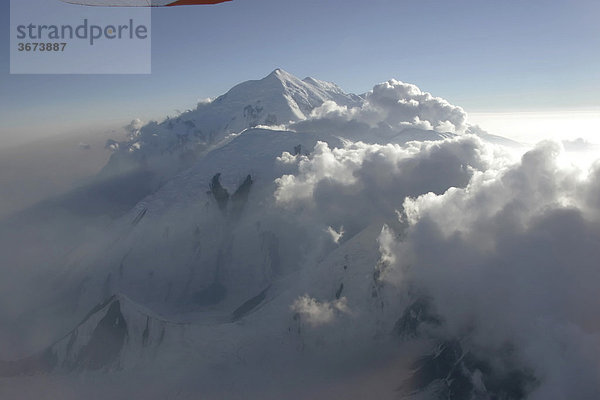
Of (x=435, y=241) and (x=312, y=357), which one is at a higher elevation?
(x=435, y=241)

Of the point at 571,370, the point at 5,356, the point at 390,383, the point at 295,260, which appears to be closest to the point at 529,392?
the point at 571,370

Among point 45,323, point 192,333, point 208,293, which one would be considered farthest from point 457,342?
point 45,323

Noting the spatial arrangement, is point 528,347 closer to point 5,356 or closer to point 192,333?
point 192,333

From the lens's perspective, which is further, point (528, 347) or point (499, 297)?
point (499, 297)

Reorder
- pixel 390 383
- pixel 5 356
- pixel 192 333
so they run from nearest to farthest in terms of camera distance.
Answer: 1. pixel 390 383
2. pixel 192 333
3. pixel 5 356

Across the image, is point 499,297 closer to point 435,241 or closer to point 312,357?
point 435,241

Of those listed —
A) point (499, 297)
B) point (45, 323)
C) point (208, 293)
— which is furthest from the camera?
point (208, 293)

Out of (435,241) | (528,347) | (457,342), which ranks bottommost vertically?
(457,342)

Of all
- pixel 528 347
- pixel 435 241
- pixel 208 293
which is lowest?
pixel 208 293

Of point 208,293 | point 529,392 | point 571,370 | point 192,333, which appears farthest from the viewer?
point 208,293
